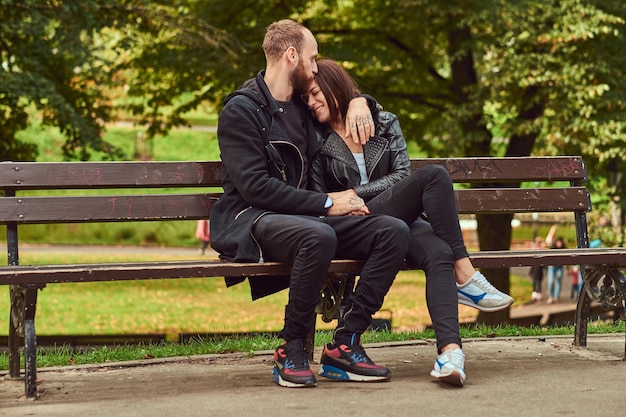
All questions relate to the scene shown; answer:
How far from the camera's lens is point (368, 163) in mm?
4898

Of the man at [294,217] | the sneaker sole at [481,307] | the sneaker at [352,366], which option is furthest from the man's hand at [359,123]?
the sneaker at [352,366]

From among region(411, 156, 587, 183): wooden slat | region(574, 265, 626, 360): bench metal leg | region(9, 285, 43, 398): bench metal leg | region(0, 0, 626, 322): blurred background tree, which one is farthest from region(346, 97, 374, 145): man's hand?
region(0, 0, 626, 322): blurred background tree

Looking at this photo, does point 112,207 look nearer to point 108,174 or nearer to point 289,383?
point 108,174

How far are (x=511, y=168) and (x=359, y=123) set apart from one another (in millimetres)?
1245

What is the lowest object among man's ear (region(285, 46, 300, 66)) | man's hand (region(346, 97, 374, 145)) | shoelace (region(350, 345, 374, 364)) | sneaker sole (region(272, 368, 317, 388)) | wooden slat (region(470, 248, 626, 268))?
sneaker sole (region(272, 368, 317, 388))

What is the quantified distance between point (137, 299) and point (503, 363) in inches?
671

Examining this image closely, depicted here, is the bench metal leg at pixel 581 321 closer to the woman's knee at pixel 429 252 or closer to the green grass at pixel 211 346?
the green grass at pixel 211 346

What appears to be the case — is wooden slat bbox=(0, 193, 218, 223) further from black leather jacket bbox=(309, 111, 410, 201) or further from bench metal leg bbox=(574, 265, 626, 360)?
bench metal leg bbox=(574, 265, 626, 360)

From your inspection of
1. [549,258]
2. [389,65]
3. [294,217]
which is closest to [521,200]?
[549,258]

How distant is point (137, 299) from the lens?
21.3 meters

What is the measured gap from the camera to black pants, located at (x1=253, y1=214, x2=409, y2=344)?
429cm

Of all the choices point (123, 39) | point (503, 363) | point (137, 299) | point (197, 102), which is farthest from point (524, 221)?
point (503, 363)

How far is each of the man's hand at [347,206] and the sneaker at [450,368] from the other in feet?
Answer: 2.50

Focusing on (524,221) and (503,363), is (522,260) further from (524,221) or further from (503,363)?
(524,221)
